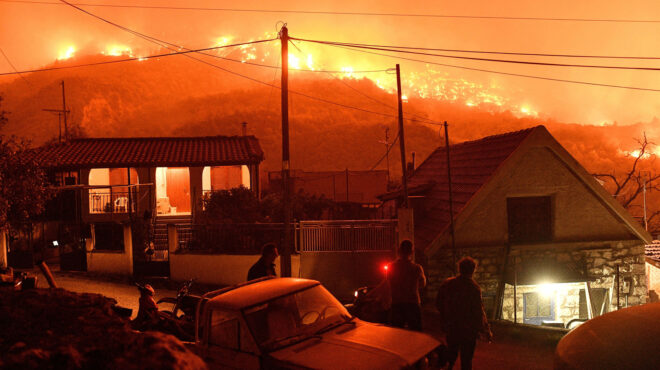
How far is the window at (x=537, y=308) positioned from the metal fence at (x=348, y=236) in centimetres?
415

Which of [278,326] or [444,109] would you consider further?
[444,109]

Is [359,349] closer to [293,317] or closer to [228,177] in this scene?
[293,317]

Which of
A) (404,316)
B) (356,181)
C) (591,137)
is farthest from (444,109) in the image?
(404,316)

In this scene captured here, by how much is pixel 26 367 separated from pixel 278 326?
3.09 meters

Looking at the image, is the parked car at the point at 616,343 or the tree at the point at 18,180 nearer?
the parked car at the point at 616,343

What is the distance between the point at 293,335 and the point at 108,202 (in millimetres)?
21447

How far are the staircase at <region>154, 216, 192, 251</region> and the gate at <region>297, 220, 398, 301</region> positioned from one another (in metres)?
4.65

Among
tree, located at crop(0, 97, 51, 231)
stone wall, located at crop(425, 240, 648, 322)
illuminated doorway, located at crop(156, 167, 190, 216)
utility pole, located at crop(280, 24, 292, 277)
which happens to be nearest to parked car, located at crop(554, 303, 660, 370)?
utility pole, located at crop(280, 24, 292, 277)

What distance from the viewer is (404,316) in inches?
301

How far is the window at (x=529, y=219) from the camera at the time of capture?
14.8m

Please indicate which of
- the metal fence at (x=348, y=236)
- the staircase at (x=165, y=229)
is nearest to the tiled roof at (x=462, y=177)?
the metal fence at (x=348, y=236)

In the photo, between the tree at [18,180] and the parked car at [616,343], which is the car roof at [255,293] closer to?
the parked car at [616,343]

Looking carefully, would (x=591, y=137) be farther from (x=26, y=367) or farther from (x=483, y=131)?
(x=26, y=367)

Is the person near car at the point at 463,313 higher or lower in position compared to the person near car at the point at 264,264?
lower
